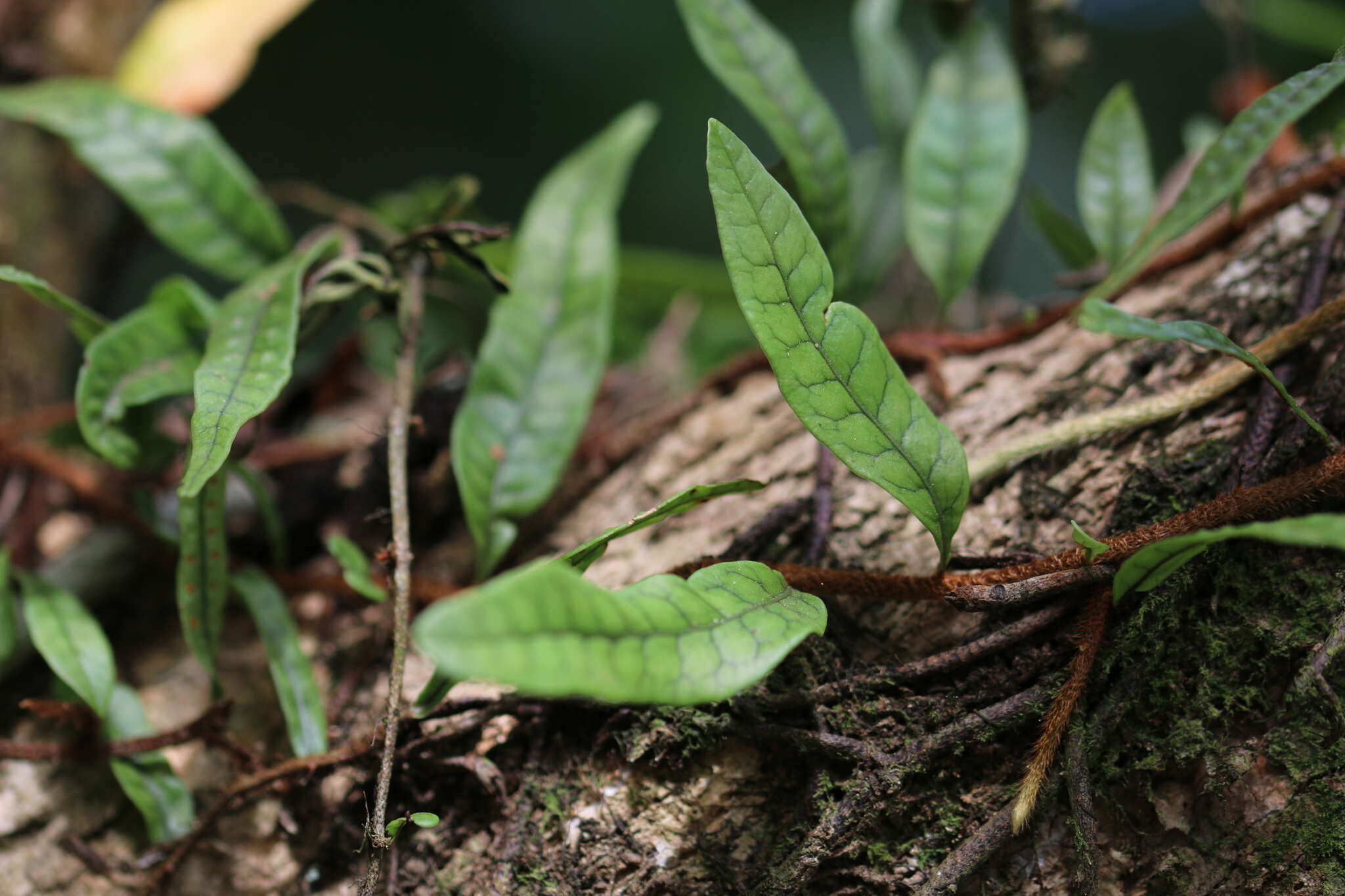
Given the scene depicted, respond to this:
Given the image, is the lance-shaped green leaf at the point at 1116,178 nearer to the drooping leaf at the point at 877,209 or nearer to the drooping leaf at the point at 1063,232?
the drooping leaf at the point at 1063,232

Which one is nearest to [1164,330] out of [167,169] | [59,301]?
[59,301]

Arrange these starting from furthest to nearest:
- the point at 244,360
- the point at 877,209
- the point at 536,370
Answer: the point at 877,209 < the point at 536,370 < the point at 244,360

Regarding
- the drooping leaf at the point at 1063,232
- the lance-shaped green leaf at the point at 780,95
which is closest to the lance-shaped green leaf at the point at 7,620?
the lance-shaped green leaf at the point at 780,95

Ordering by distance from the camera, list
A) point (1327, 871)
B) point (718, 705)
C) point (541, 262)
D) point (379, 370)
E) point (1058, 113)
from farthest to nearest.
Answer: point (1058, 113)
point (379, 370)
point (541, 262)
point (718, 705)
point (1327, 871)

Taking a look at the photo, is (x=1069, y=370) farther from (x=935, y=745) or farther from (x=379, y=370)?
(x=379, y=370)

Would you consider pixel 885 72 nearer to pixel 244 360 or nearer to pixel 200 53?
pixel 244 360

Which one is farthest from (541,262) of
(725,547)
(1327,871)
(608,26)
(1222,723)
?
(608,26)

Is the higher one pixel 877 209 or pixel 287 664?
pixel 877 209
